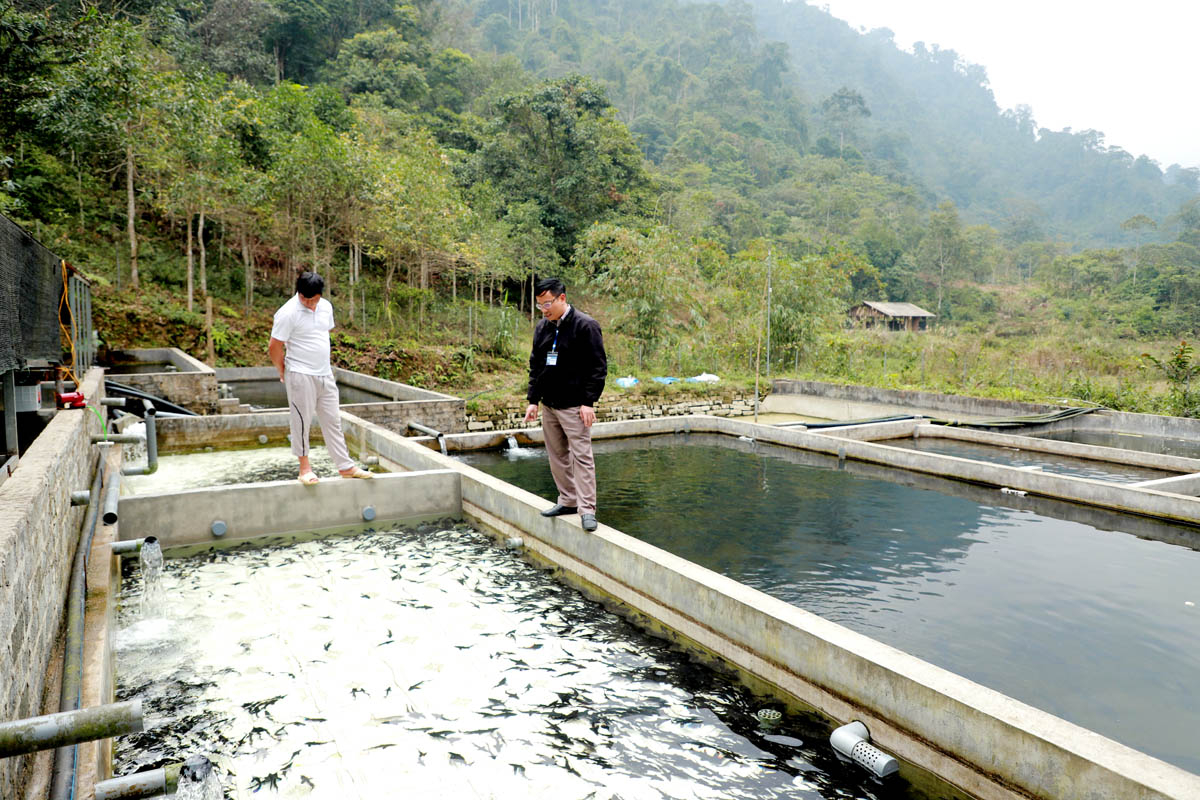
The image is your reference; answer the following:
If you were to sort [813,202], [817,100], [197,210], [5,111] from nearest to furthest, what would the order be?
[5,111]
[197,210]
[813,202]
[817,100]

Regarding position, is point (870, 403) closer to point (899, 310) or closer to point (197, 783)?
point (197, 783)

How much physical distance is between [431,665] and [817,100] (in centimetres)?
10816

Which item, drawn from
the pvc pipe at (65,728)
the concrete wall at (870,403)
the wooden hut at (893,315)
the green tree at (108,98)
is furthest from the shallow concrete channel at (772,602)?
the wooden hut at (893,315)

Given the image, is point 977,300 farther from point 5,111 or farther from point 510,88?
point 5,111

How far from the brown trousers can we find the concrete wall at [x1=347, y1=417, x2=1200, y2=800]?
23 centimetres

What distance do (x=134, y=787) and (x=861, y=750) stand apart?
8.09 ft

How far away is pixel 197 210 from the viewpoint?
19875mm

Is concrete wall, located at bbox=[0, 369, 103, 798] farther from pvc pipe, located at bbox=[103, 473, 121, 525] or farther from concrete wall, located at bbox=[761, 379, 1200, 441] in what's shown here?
concrete wall, located at bbox=[761, 379, 1200, 441]

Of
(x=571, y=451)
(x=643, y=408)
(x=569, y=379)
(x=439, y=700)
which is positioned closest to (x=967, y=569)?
(x=571, y=451)

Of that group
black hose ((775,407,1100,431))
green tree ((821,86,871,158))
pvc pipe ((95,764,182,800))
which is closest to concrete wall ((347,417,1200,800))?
pvc pipe ((95,764,182,800))

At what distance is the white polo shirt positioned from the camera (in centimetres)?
515

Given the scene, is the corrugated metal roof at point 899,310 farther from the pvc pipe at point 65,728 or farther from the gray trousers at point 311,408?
the pvc pipe at point 65,728

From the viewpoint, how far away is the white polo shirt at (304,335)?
203 inches

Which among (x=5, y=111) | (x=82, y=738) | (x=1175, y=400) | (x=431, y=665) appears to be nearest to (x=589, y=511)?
(x=431, y=665)
